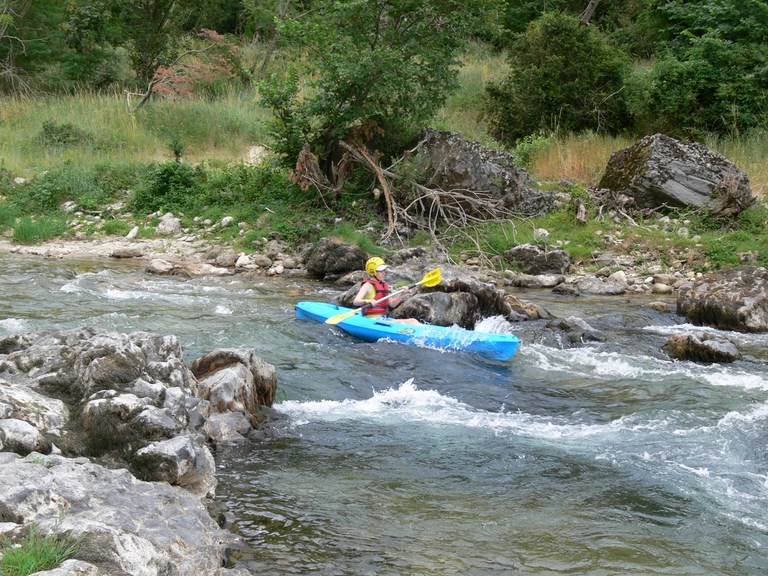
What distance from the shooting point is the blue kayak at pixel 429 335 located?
275 inches

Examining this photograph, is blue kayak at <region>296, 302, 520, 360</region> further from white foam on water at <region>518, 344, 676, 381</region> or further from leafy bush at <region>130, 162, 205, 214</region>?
leafy bush at <region>130, 162, 205, 214</region>

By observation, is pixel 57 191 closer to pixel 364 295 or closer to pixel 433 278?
pixel 364 295

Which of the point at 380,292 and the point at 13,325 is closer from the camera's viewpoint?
the point at 13,325

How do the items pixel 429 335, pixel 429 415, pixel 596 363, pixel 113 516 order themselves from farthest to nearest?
pixel 429 335, pixel 596 363, pixel 429 415, pixel 113 516

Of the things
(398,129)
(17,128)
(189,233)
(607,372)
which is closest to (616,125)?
(398,129)

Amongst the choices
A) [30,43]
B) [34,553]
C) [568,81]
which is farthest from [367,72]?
[30,43]

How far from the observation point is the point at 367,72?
37.9 feet

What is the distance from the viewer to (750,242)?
10.7 meters

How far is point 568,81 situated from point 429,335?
32.3ft

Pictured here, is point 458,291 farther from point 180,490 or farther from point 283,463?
point 180,490

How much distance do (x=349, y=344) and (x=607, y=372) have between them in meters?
2.34

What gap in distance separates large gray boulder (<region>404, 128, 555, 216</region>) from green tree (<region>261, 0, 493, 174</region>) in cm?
78

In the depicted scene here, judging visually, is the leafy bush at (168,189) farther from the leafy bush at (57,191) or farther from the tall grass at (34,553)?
the tall grass at (34,553)

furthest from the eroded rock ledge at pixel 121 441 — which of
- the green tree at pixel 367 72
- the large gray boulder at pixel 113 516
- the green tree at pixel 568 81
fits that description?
the green tree at pixel 568 81
